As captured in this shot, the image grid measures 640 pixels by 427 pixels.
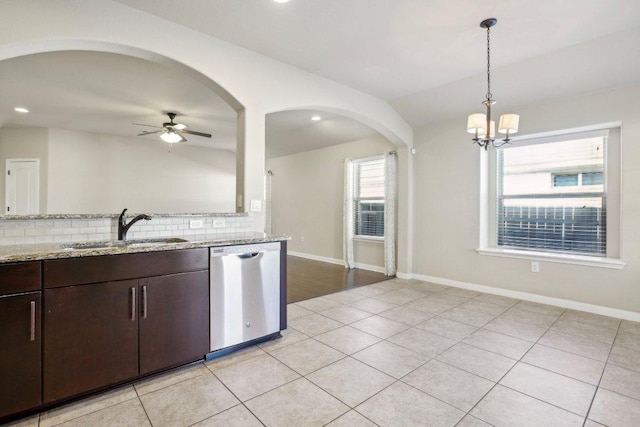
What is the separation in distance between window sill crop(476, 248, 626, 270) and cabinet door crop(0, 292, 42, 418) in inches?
184

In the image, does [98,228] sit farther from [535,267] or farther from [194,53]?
[535,267]

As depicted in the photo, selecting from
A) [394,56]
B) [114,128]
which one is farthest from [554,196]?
[114,128]

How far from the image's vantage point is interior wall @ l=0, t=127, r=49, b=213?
19.5 ft

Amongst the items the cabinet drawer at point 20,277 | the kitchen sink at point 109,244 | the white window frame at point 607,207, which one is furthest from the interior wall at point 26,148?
the white window frame at point 607,207

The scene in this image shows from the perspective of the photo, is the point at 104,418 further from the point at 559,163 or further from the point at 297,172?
the point at 297,172

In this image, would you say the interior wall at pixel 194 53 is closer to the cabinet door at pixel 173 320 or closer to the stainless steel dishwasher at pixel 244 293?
the stainless steel dishwasher at pixel 244 293

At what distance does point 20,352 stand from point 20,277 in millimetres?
400

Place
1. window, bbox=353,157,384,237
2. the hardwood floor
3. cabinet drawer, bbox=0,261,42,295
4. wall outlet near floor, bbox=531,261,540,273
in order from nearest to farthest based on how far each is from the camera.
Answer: cabinet drawer, bbox=0,261,42,295 < wall outlet near floor, bbox=531,261,540,273 < the hardwood floor < window, bbox=353,157,384,237

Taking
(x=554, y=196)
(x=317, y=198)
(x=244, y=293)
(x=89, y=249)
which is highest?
(x=317, y=198)

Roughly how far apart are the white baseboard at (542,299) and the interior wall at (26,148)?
7.23 m

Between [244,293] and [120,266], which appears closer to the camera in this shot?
[120,266]

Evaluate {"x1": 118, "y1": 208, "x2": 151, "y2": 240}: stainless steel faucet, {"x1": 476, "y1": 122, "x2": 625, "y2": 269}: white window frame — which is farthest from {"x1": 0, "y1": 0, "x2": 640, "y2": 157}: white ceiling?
{"x1": 118, "y1": 208, "x2": 151, "y2": 240}: stainless steel faucet

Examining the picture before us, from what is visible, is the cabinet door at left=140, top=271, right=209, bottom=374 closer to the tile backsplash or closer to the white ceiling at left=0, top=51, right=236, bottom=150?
the tile backsplash

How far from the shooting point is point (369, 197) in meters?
6.11
